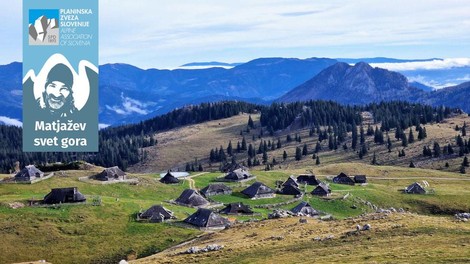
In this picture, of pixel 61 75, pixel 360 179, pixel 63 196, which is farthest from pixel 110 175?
pixel 360 179

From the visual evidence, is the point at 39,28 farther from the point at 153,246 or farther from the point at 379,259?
the point at 379,259

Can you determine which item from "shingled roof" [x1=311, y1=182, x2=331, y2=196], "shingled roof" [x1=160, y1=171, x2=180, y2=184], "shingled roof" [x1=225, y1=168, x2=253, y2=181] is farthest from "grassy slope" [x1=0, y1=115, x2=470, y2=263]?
"shingled roof" [x1=225, y1=168, x2=253, y2=181]

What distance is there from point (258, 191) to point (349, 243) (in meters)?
65.1

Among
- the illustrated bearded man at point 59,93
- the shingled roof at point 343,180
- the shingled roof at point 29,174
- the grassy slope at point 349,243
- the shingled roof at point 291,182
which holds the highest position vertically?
the illustrated bearded man at point 59,93

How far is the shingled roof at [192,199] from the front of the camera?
4550 inches

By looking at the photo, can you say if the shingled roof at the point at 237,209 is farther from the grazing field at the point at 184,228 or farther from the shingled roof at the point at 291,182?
the shingled roof at the point at 291,182

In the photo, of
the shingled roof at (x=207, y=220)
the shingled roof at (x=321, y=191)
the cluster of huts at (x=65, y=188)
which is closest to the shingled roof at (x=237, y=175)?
the shingled roof at (x=321, y=191)

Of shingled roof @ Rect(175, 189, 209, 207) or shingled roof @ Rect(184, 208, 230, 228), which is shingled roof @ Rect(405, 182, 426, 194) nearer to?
shingled roof @ Rect(175, 189, 209, 207)

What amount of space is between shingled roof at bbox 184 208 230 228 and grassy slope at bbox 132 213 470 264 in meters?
14.2

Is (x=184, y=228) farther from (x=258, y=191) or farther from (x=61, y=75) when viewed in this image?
(x=258, y=191)

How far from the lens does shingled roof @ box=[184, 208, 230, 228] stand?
96562 mm

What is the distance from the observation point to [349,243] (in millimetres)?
62000

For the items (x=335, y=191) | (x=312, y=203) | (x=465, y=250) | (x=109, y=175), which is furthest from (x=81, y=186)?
(x=465, y=250)

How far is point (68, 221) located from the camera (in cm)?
9688
